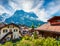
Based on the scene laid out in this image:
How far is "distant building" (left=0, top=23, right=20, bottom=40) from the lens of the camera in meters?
9.32

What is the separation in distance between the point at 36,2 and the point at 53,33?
99.8 inches

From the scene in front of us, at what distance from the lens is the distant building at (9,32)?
932 cm

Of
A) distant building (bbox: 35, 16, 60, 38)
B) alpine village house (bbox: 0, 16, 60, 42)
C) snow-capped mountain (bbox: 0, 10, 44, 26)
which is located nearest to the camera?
distant building (bbox: 35, 16, 60, 38)

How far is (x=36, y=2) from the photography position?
380 inches

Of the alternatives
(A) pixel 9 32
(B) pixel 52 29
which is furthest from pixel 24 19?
(B) pixel 52 29

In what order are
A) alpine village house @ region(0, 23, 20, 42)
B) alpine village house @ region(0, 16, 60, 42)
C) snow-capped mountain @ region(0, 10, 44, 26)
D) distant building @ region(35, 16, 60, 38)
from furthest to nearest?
snow-capped mountain @ region(0, 10, 44, 26) < alpine village house @ region(0, 23, 20, 42) < alpine village house @ region(0, 16, 60, 42) < distant building @ region(35, 16, 60, 38)

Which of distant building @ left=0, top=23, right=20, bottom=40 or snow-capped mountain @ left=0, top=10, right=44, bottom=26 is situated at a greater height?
snow-capped mountain @ left=0, top=10, right=44, bottom=26

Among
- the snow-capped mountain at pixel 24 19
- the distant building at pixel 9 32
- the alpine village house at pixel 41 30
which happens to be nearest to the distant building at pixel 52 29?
the alpine village house at pixel 41 30

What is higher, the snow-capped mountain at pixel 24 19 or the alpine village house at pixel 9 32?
the snow-capped mountain at pixel 24 19

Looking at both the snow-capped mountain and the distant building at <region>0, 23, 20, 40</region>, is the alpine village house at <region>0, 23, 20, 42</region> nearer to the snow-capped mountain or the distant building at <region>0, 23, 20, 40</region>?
the distant building at <region>0, 23, 20, 40</region>

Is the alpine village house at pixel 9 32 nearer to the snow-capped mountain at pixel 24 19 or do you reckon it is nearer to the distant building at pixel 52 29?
the snow-capped mountain at pixel 24 19

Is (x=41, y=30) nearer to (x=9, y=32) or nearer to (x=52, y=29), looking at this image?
(x=52, y=29)

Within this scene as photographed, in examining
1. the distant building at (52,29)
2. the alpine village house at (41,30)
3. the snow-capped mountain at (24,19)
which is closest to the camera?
the distant building at (52,29)

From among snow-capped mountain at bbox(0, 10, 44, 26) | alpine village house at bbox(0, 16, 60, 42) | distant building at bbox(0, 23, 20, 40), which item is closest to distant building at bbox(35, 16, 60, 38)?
alpine village house at bbox(0, 16, 60, 42)
